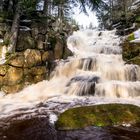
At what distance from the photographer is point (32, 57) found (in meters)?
13.3

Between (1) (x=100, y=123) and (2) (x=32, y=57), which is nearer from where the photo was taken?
(1) (x=100, y=123)

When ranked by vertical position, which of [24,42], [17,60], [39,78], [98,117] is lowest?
[98,117]

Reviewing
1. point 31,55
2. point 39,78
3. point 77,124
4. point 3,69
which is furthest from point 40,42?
point 77,124

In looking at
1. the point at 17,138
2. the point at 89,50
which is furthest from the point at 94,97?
the point at 89,50

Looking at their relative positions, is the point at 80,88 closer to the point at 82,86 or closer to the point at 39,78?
the point at 82,86

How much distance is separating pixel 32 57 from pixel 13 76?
148 centimetres

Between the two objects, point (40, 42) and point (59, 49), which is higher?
point (40, 42)

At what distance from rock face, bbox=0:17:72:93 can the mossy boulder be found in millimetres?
6056

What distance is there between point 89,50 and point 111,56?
3.49 m

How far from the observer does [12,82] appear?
40.8 feet

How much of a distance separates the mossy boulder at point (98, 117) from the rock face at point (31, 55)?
238 inches

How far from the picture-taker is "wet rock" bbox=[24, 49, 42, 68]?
43.0 ft

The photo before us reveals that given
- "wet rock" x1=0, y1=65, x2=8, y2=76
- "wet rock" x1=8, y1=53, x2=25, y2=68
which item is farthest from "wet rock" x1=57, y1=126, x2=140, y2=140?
"wet rock" x1=8, y1=53, x2=25, y2=68

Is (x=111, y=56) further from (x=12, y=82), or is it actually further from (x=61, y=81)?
(x=12, y=82)
